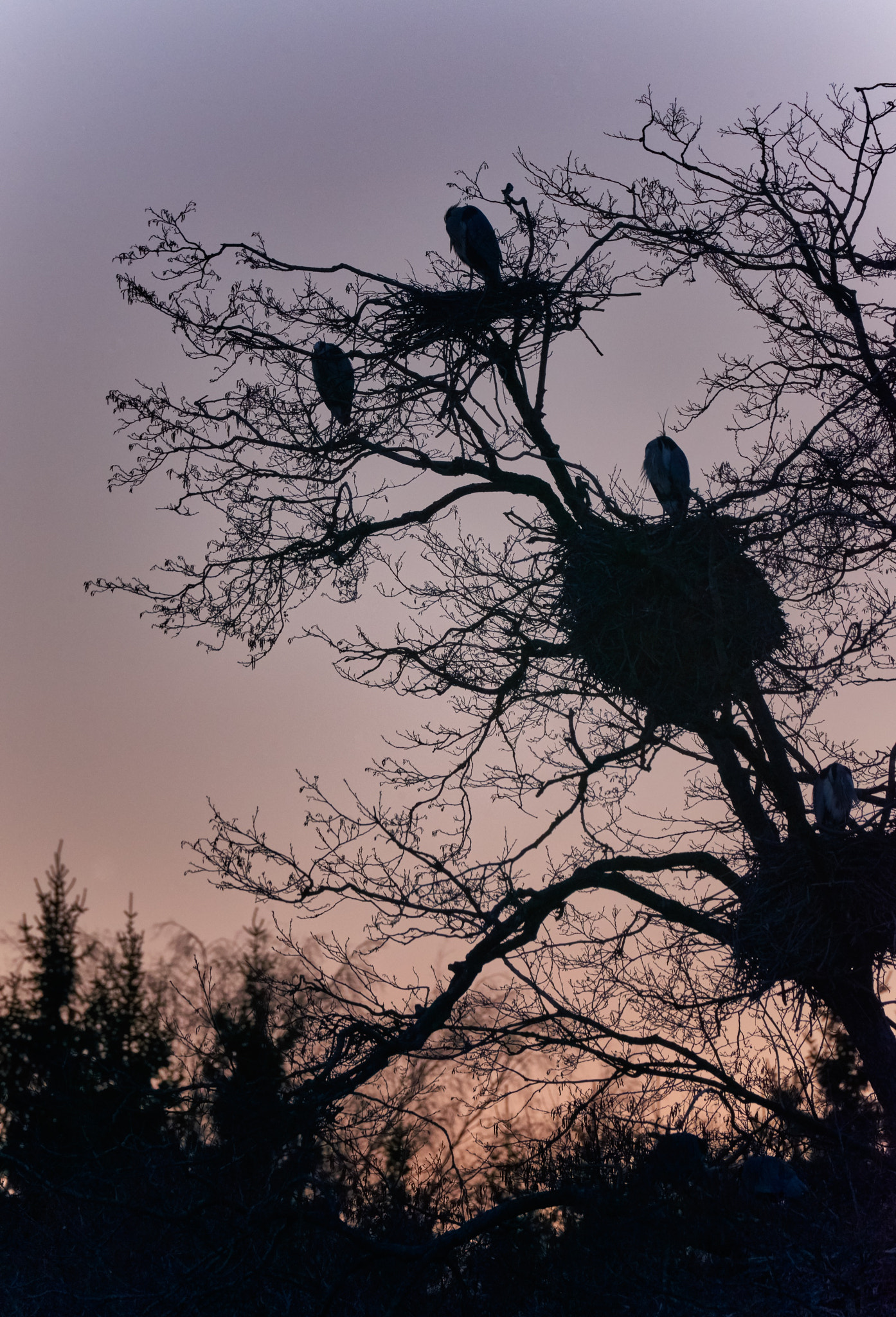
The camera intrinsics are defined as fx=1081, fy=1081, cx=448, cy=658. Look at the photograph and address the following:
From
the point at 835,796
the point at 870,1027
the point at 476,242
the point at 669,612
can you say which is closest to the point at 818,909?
the point at 835,796

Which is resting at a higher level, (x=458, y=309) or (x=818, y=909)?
(x=458, y=309)

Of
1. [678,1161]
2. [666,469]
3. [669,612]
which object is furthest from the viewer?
[678,1161]

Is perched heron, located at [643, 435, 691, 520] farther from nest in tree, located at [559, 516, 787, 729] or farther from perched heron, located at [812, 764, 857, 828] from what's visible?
perched heron, located at [812, 764, 857, 828]

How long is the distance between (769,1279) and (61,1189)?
18.3ft

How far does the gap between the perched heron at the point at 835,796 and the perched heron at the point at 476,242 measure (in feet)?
13.0

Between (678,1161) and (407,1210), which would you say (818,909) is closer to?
(678,1161)

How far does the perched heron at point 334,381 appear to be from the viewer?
770cm

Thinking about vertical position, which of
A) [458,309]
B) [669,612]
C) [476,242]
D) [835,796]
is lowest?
[835,796]

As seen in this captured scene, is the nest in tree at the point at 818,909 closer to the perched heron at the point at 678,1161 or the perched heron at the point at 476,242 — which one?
the perched heron at the point at 678,1161

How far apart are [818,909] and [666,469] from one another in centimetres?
328

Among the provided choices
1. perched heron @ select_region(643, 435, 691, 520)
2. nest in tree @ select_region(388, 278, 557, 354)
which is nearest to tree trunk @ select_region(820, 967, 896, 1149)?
perched heron @ select_region(643, 435, 691, 520)

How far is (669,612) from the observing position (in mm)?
6832

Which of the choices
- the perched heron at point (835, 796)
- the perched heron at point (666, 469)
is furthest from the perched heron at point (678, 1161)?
the perched heron at point (666, 469)

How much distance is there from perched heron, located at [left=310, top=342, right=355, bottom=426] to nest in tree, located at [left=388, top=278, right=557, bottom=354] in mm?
551
